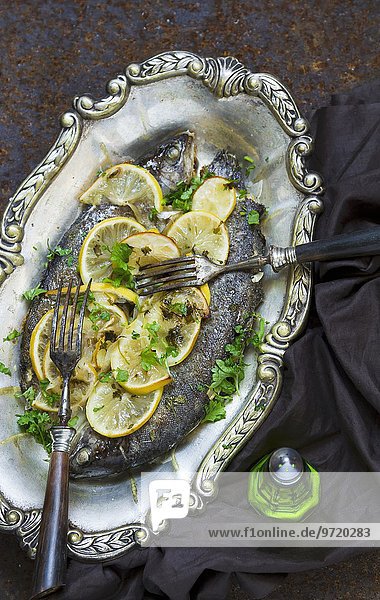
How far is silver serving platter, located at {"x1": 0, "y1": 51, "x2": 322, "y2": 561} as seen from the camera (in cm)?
229

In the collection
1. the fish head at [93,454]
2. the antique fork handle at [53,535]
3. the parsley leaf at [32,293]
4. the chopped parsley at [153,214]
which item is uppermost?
the chopped parsley at [153,214]

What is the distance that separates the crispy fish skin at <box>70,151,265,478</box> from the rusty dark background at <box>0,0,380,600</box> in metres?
0.67

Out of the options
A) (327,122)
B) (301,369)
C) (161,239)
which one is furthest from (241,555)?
(327,122)

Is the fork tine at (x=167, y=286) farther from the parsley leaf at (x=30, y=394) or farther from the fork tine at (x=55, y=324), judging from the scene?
the parsley leaf at (x=30, y=394)

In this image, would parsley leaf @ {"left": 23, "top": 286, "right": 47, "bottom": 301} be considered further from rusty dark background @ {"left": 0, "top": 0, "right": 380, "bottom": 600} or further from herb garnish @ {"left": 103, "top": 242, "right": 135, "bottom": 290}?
rusty dark background @ {"left": 0, "top": 0, "right": 380, "bottom": 600}

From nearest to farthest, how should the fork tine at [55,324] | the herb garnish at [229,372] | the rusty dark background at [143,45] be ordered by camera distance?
the fork tine at [55,324]
the herb garnish at [229,372]
the rusty dark background at [143,45]

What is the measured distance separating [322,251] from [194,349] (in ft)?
1.52

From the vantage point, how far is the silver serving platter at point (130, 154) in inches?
90.4

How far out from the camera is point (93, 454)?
7.43ft

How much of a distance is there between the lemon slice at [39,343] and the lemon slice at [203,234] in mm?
449

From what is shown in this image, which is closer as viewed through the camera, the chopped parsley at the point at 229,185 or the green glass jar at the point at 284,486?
the green glass jar at the point at 284,486

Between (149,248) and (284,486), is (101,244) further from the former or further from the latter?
(284,486)

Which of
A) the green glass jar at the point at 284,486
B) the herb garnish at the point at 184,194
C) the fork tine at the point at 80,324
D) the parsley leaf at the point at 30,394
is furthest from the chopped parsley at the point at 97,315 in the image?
the green glass jar at the point at 284,486

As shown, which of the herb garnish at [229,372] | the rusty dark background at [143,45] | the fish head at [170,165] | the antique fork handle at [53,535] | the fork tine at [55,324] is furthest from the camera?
the rusty dark background at [143,45]
